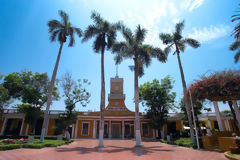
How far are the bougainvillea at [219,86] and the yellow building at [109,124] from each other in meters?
11.6

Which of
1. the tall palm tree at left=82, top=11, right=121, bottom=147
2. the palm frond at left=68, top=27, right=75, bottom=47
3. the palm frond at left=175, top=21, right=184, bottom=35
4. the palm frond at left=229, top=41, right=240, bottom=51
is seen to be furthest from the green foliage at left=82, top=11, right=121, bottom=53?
the palm frond at left=229, top=41, right=240, bottom=51

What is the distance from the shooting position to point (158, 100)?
20.2 meters

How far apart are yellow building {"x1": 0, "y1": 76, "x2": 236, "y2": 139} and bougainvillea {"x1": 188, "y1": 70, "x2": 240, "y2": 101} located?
1161 centimetres

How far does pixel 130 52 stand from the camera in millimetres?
14383

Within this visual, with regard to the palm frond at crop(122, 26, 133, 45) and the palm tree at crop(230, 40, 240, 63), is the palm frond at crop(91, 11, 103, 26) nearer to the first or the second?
the palm frond at crop(122, 26, 133, 45)

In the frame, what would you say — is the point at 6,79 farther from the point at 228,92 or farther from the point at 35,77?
the point at 228,92

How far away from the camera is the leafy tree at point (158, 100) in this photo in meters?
19.5

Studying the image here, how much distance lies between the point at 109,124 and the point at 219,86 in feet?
56.6

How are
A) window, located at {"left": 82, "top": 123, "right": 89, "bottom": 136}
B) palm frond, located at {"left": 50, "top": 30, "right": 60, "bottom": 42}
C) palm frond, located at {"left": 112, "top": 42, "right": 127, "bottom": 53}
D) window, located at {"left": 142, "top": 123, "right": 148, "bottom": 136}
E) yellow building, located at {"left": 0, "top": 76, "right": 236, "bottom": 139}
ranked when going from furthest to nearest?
window, located at {"left": 142, "top": 123, "right": 148, "bottom": 136}, window, located at {"left": 82, "top": 123, "right": 89, "bottom": 136}, yellow building, located at {"left": 0, "top": 76, "right": 236, "bottom": 139}, palm frond, located at {"left": 50, "top": 30, "right": 60, "bottom": 42}, palm frond, located at {"left": 112, "top": 42, "right": 127, "bottom": 53}

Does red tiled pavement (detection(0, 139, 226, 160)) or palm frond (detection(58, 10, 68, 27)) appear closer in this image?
red tiled pavement (detection(0, 139, 226, 160))

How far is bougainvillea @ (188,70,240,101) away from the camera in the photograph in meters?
9.99

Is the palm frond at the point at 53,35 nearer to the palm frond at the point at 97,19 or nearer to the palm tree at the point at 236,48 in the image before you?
the palm frond at the point at 97,19

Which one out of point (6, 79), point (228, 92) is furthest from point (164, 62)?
point (6, 79)

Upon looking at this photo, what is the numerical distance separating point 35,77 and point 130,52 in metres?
19.2
